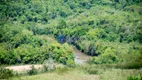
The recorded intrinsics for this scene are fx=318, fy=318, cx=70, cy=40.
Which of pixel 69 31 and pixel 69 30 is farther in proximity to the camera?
pixel 69 30

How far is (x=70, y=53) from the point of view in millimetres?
35594

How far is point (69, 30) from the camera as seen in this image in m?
45.8

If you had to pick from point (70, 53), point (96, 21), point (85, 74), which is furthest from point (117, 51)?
point (85, 74)

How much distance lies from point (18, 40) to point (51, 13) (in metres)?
17.5

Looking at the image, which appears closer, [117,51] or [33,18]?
[117,51]

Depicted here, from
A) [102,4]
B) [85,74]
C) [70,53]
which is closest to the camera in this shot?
[85,74]

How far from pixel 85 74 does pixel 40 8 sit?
3840 cm

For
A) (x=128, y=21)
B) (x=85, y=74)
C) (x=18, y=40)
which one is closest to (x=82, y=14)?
(x=128, y=21)

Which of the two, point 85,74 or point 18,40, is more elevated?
point 85,74

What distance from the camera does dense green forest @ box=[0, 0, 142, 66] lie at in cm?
3478

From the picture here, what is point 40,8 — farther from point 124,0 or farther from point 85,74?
point 85,74

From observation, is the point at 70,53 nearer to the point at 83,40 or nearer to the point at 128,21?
the point at 83,40

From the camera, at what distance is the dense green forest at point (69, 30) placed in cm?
3478

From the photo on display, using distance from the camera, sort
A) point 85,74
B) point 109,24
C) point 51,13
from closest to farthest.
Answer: point 85,74 → point 109,24 → point 51,13
